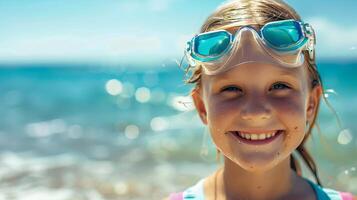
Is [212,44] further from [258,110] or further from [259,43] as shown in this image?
[258,110]

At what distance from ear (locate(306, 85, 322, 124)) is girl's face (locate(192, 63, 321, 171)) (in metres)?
0.21

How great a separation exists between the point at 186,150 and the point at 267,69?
8326 mm

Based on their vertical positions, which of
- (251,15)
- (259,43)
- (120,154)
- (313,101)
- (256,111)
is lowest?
(256,111)

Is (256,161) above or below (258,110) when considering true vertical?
below

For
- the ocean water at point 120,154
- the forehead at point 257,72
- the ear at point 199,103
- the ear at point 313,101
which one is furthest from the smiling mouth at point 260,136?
the ocean water at point 120,154

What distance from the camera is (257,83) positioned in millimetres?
2734

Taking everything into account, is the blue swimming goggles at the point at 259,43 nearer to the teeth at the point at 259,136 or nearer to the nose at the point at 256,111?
the nose at the point at 256,111

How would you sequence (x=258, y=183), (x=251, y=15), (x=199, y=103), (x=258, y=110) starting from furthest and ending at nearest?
(x=199, y=103), (x=258, y=183), (x=251, y=15), (x=258, y=110)

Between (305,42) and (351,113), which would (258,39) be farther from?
(351,113)

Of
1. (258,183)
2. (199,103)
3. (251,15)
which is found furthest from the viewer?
(199,103)

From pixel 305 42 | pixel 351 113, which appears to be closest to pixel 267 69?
pixel 305 42

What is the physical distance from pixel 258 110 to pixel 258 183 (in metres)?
0.56

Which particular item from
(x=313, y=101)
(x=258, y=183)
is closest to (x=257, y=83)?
(x=313, y=101)

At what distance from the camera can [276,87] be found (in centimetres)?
278
